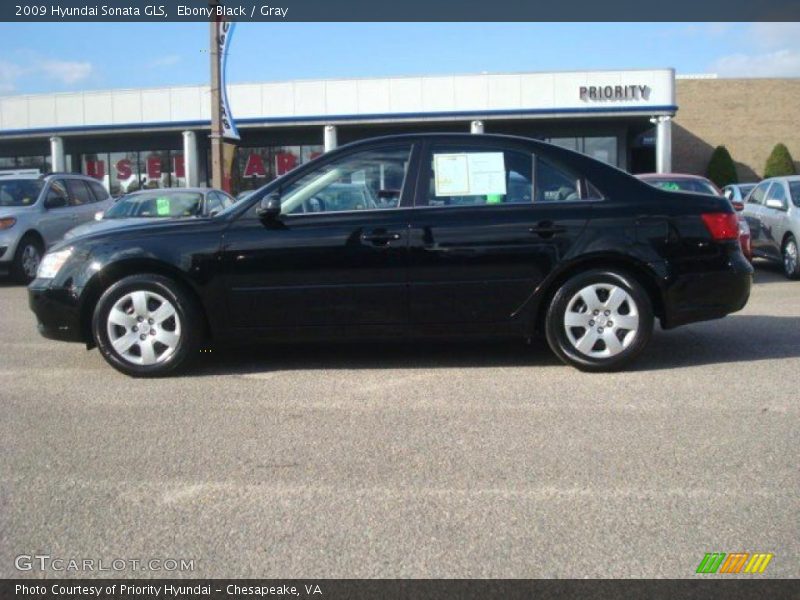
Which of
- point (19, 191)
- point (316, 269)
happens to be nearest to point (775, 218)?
point (316, 269)

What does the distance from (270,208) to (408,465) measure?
2.43 m

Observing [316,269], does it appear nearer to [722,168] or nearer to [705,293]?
[705,293]

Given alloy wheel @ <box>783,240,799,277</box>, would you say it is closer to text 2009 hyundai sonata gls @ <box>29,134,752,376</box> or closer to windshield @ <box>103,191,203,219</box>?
text 2009 hyundai sonata gls @ <box>29,134,752,376</box>

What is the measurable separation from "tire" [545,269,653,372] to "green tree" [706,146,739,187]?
34554mm

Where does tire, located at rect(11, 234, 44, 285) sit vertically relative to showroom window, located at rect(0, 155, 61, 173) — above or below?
below

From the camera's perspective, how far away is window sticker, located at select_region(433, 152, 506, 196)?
6.12m

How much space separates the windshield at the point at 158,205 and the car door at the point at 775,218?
875 cm

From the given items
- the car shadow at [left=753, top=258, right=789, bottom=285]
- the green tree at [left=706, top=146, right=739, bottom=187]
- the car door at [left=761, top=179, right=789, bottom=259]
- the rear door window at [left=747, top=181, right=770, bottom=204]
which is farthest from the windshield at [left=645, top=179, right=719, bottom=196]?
the green tree at [left=706, top=146, right=739, bottom=187]

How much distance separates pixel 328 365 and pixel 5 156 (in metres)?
35.8

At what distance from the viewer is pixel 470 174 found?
6148 millimetres

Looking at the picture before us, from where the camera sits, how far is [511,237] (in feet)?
19.6

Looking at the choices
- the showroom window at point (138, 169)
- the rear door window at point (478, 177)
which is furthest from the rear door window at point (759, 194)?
the showroom window at point (138, 169)

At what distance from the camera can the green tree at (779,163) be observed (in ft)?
126
